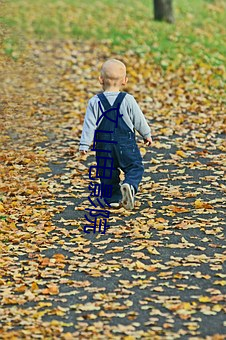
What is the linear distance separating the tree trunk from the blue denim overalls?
428 inches

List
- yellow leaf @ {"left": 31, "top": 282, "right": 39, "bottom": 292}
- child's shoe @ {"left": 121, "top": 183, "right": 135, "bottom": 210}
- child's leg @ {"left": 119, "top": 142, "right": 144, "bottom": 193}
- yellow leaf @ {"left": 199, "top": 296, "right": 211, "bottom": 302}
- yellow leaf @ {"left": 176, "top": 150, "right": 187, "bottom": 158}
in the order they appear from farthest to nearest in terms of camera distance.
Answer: yellow leaf @ {"left": 176, "top": 150, "right": 187, "bottom": 158} → child's leg @ {"left": 119, "top": 142, "right": 144, "bottom": 193} → child's shoe @ {"left": 121, "top": 183, "right": 135, "bottom": 210} → yellow leaf @ {"left": 31, "top": 282, "right": 39, "bottom": 292} → yellow leaf @ {"left": 199, "top": 296, "right": 211, "bottom": 302}

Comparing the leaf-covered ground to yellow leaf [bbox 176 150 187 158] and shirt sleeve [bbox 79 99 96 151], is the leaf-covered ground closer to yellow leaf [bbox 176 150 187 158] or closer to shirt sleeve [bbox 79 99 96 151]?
yellow leaf [bbox 176 150 187 158]

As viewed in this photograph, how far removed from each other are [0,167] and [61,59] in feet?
20.4

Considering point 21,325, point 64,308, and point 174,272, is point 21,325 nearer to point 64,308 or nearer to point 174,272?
point 64,308

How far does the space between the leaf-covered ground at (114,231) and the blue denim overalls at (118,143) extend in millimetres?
436

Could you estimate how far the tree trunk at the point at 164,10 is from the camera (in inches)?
699

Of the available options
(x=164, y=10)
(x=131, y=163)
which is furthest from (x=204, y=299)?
(x=164, y=10)

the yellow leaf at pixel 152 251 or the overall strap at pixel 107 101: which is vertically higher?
the overall strap at pixel 107 101

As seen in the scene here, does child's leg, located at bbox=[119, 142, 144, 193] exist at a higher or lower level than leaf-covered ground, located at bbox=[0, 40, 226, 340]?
higher

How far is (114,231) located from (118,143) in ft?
2.88

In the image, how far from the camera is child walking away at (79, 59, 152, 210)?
7.24m

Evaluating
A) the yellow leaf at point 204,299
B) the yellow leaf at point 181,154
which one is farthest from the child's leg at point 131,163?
the yellow leaf at point 181,154

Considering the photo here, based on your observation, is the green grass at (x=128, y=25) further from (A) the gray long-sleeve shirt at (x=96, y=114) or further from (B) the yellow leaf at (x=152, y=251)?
(B) the yellow leaf at (x=152, y=251)

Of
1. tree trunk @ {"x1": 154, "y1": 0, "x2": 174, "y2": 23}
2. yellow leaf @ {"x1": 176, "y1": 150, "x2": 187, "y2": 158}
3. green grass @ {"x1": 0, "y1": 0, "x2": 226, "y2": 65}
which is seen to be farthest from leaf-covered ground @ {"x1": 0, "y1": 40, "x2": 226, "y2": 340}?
tree trunk @ {"x1": 154, "y1": 0, "x2": 174, "y2": 23}
